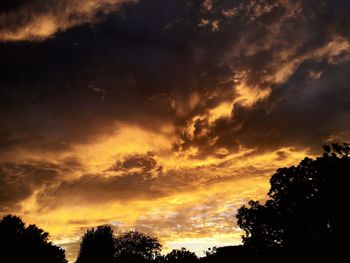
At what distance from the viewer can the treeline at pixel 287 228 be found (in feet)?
144

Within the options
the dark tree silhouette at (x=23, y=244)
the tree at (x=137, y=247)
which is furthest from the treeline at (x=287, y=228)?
the tree at (x=137, y=247)

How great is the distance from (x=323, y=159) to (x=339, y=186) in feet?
14.7

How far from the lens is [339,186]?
149 ft

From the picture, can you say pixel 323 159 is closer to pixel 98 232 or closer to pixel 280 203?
pixel 280 203

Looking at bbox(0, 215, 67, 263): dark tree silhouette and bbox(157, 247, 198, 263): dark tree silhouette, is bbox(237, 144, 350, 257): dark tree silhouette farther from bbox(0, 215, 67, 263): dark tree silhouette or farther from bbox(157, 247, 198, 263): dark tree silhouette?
bbox(157, 247, 198, 263): dark tree silhouette

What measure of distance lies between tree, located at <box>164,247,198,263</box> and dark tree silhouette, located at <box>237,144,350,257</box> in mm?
67821

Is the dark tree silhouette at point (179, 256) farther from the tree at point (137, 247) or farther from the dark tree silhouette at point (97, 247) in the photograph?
the dark tree silhouette at point (97, 247)

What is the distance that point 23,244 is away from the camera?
4531 centimetres

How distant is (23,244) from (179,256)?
88.2 meters

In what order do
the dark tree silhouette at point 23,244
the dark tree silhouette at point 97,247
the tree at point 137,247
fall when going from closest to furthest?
the dark tree silhouette at point 23,244 → the dark tree silhouette at point 97,247 → the tree at point 137,247

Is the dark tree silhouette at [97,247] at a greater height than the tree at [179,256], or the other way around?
the tree at [179,256]

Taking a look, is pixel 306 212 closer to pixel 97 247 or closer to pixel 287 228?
pixel 287 228

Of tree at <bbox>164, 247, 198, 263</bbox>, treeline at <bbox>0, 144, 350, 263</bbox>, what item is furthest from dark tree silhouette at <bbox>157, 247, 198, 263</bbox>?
treeline at <bbox>0, 144, 350, 263</bbox>

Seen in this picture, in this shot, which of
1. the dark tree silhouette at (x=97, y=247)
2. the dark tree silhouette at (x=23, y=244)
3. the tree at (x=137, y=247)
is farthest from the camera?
the tree at (x=137, y=247)
